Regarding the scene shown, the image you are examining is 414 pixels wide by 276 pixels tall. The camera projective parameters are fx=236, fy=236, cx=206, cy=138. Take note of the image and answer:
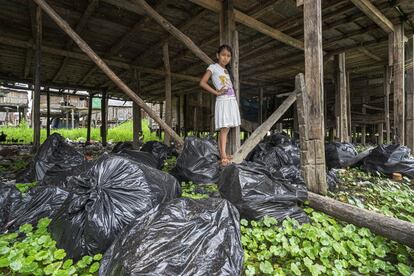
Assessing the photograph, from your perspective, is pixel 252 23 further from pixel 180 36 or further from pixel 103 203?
pixel 103 203

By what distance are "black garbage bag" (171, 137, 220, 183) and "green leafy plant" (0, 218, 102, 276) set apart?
1.55 m

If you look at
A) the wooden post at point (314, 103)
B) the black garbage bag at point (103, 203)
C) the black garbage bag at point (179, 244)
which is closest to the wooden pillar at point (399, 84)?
the wooden post at point (314, 103)

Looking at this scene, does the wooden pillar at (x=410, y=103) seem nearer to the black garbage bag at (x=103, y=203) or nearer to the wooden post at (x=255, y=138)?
the wooden post at (x=255, y=138)

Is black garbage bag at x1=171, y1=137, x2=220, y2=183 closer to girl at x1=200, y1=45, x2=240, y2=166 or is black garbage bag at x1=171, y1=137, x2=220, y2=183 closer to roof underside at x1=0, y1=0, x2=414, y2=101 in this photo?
girl at x1=200, y1=45, x2=240, y2=166

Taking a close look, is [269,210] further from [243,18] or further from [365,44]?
[365,44]

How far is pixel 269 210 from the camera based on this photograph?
75.9 inches

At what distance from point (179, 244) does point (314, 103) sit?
6.62 feet

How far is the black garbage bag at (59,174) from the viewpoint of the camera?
2.18 metres

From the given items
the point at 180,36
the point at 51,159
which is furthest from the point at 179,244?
the point at 180,36

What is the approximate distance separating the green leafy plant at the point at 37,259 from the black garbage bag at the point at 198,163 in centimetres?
155

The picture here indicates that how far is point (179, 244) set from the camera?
1219mm

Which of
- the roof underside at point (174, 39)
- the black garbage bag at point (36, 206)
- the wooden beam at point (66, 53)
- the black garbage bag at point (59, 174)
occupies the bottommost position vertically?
the black garbage bag at point (36, 206)

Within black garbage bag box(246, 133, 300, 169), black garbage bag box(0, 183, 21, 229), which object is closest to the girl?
black garbage bag box(246, 133, 300, 169)

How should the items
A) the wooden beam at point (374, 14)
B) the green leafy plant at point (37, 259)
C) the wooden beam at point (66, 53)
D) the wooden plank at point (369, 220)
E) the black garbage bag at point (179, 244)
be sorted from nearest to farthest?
the black garbage bag at point (179, 244), the green leafy plant at point (37, 259), the wooden plank at point (369, 220), the wooden beam at point (374, 14), the wooden beam at point (66, 53)
